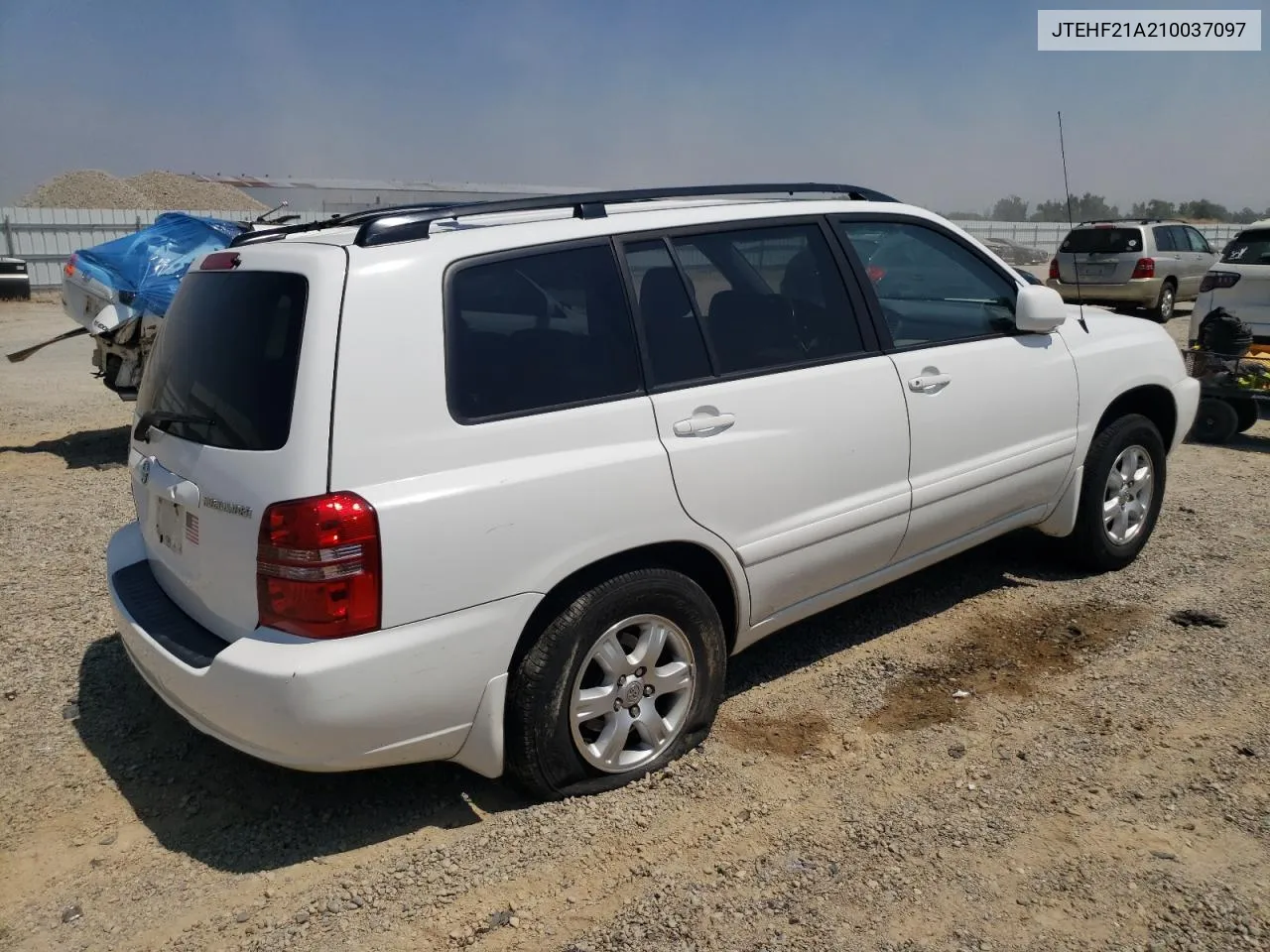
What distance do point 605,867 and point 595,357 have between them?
1.49 metres

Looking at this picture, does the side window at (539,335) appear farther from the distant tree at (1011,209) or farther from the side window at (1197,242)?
the distant tree at (1011,209)

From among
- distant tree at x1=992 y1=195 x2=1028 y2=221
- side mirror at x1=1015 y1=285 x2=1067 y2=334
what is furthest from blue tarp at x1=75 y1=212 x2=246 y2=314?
distant tree at x1=992 y1=195 x2=1028 y2=221

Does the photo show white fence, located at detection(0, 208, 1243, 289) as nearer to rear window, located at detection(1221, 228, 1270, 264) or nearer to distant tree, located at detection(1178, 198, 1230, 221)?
rear window, located at detection(1221, 228, 1270, 264)

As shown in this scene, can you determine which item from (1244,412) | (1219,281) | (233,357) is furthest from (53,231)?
(233,357)

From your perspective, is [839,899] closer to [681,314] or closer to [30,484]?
[681,314]

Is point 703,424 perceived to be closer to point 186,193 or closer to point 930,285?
point 930,285

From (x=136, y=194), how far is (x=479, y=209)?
34742 mm

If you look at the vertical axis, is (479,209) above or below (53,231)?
below

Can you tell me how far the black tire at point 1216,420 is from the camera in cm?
810

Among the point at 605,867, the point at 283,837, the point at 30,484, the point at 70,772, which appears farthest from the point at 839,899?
the point at 30,484

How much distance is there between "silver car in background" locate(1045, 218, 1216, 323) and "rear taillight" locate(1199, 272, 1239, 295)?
7953 millimetres

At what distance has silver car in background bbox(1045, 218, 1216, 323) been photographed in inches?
679

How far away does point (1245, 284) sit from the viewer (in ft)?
29.6

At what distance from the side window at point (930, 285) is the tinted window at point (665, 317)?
98 cm
